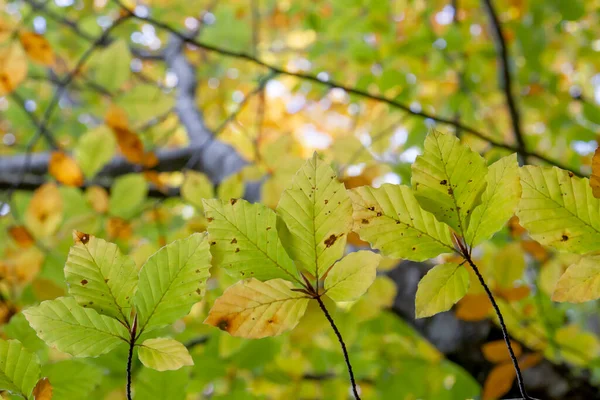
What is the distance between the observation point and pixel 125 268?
0.29 m

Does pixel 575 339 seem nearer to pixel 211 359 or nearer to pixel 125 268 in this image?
pixel 211 359

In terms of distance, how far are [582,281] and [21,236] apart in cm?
87

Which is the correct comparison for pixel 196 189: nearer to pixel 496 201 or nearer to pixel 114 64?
pixel 114 64

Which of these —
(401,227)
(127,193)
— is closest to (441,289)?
(401,227)

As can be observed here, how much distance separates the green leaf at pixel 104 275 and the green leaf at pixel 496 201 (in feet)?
0.72

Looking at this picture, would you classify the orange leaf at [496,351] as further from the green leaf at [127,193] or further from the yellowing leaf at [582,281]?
the green leaf at [127,193]

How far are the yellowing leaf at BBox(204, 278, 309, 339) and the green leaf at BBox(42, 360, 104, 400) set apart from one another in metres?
0.22

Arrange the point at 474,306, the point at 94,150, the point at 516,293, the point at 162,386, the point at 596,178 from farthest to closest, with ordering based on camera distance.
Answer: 1. the point at 94,150
2. the point at 516,293
3. the point at 474,306
4. the point at 162,386
5. the point at 596,178

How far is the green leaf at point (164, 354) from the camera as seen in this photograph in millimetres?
308

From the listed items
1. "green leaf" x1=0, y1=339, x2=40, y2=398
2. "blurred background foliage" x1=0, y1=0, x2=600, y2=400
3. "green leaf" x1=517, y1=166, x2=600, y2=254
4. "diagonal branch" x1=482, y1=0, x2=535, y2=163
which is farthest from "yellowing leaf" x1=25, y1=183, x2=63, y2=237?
"diagonal branch" x1=482, y1=0, x2=535, y2=163

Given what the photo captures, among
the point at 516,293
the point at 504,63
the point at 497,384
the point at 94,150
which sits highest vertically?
the point at 504,63

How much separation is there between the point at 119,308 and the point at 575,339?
971mm

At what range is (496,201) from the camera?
0.29m

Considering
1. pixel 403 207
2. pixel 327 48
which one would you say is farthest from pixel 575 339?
pixel 327 48
